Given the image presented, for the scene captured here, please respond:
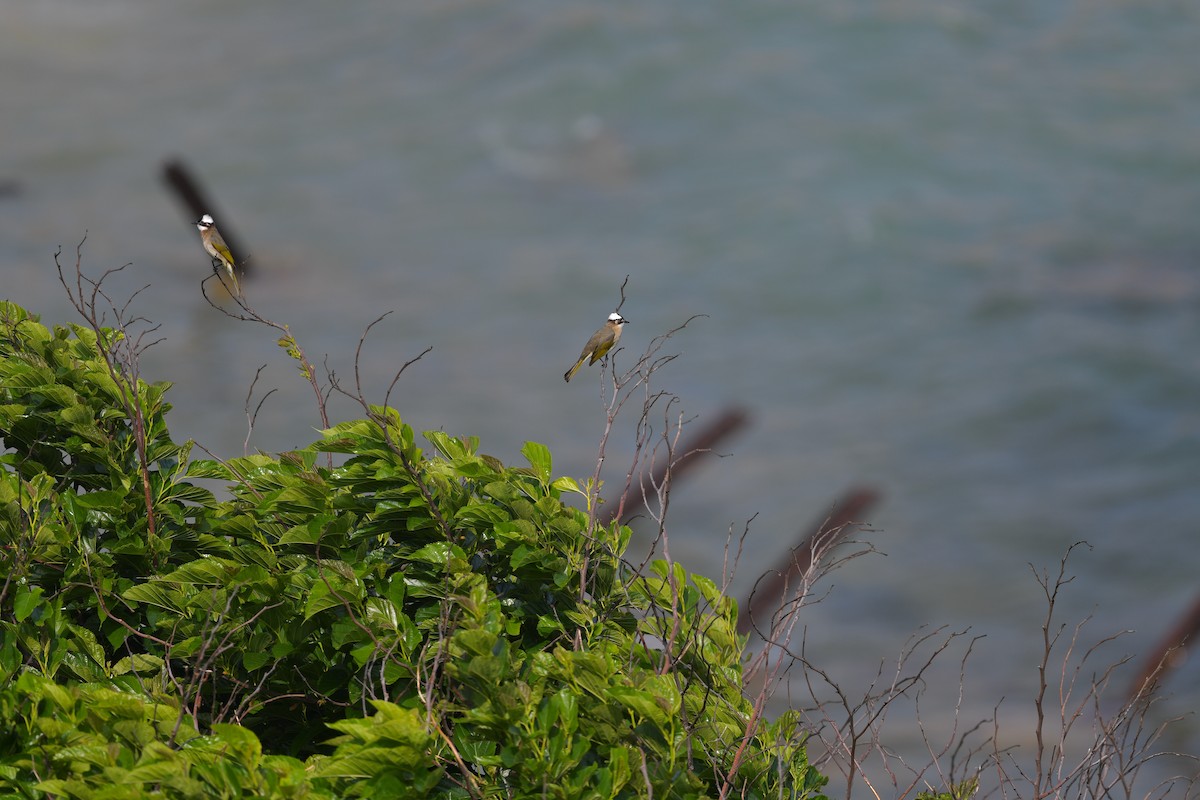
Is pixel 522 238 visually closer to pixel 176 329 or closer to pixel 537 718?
pixel 176 329

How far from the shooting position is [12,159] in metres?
26.9

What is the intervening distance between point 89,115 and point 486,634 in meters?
27.5

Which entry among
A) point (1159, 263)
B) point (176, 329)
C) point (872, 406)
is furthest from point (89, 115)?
point (1159, 263)

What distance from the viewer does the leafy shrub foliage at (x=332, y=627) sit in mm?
3500

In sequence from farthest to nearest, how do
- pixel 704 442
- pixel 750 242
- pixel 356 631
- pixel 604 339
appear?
1. pixel 750 242
2. pixel 704 442
3. pixel 604 339
4. pixel 356 631

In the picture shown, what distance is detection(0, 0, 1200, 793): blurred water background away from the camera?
18.7 metres

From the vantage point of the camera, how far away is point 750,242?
24.8 meters

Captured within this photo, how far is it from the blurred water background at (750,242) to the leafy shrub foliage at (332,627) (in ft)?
34.2

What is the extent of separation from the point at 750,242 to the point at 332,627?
21034 mm

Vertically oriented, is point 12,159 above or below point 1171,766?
above

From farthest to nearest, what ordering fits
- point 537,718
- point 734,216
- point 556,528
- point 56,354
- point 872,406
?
1. point 734,216
2. point 872,406
3. point 56,354
4. point 556,528
5. point 537,718

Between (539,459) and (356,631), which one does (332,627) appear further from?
(539,459)

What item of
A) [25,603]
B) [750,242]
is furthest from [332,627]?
[750,242]

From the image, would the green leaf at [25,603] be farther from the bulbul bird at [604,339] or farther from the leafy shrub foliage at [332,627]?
the bulbul bird at [604,339]
